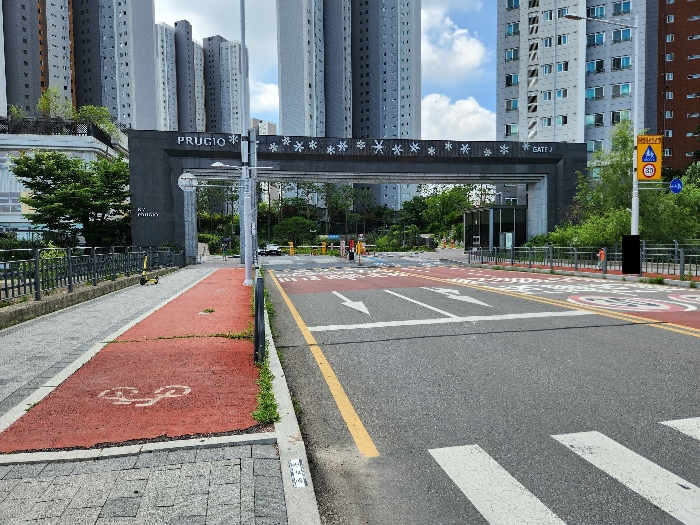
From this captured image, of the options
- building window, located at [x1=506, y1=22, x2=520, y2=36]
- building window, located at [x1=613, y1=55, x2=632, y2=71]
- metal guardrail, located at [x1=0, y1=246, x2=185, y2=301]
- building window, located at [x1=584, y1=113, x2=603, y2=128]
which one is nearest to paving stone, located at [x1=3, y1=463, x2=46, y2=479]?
metal guardrail, located at [x1=0, y1=246, x2=185, y2=301]

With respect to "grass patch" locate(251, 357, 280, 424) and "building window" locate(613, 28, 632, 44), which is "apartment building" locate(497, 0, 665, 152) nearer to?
"building window" locate(613, 28, 632, 44)

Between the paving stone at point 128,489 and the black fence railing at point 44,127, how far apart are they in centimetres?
5828

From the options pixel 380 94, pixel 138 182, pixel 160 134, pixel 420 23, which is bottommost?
pixel 138 182

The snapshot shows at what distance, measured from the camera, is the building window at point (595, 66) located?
193ft

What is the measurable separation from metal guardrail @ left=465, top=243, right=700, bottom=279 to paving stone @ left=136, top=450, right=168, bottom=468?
756 inches

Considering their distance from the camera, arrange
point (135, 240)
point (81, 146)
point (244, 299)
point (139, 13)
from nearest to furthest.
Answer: point (244, 299)
point (135, 240)
point (81, 146)
point (139, 13)

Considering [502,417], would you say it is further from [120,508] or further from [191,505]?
[120,508]

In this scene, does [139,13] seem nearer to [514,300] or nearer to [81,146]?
[81,146]

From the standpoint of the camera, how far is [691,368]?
6.42 meters

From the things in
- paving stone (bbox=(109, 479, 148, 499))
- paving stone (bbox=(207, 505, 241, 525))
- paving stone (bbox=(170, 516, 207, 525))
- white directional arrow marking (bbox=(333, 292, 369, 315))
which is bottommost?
white directional arrow marking (bbox=(333, 292, 369, 315))

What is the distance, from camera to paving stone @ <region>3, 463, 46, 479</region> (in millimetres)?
3582

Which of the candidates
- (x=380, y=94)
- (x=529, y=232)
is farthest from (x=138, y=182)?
(x=380, y=94)

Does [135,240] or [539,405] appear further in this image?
[135,240]

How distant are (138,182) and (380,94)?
12353 centimetres
